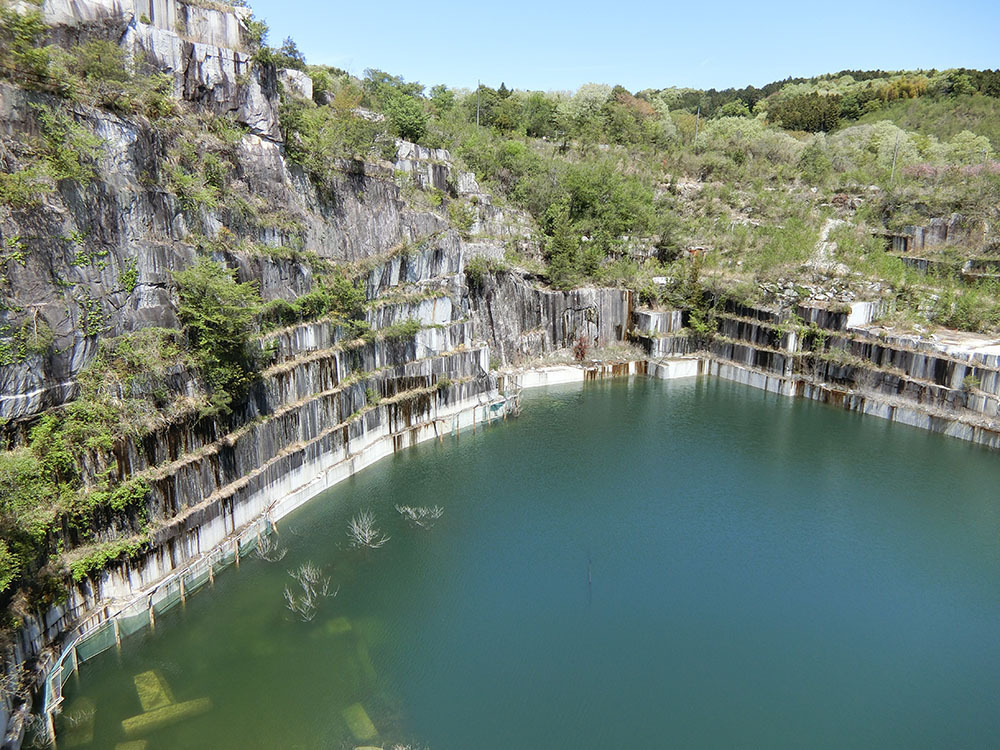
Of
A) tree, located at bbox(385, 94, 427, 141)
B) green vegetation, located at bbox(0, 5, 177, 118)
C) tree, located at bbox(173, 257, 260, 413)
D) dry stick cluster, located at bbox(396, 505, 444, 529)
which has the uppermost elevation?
tree, located at bbox(385, 94, 427, 141)

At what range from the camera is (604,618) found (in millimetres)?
22656

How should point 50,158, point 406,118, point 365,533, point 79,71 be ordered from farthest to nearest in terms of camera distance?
point 406,118
point 365,533
point 79,71
point 50,158

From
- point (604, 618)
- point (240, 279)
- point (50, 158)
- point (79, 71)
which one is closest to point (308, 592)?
point (604, 618)

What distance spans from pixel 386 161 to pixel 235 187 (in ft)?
45.8

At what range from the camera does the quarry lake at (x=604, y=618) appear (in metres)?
18.5

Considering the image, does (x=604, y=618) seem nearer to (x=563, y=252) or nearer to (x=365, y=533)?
(x=365, y=533)

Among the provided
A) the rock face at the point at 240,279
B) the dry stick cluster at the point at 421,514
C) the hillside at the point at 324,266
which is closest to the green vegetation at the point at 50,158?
the hillside at the point at 324,266

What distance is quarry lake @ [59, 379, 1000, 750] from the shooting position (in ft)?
60.6

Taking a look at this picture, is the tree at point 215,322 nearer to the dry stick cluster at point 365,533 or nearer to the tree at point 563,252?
the dry stick cluster at point 365,533

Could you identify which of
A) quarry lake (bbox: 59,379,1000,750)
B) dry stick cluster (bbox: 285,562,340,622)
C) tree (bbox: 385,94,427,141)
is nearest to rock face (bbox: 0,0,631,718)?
tree (bbox: 385,94,427,141)

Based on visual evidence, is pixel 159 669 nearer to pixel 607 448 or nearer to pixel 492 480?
pixel 492 480

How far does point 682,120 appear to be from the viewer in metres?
83.0

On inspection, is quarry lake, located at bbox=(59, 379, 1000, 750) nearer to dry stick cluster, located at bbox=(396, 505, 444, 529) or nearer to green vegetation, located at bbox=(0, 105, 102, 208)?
dry stick cluster, located at bbox=(396, 505, 444, 529)

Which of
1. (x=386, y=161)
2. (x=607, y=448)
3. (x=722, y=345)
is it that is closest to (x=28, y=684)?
(x=607, y=448)
